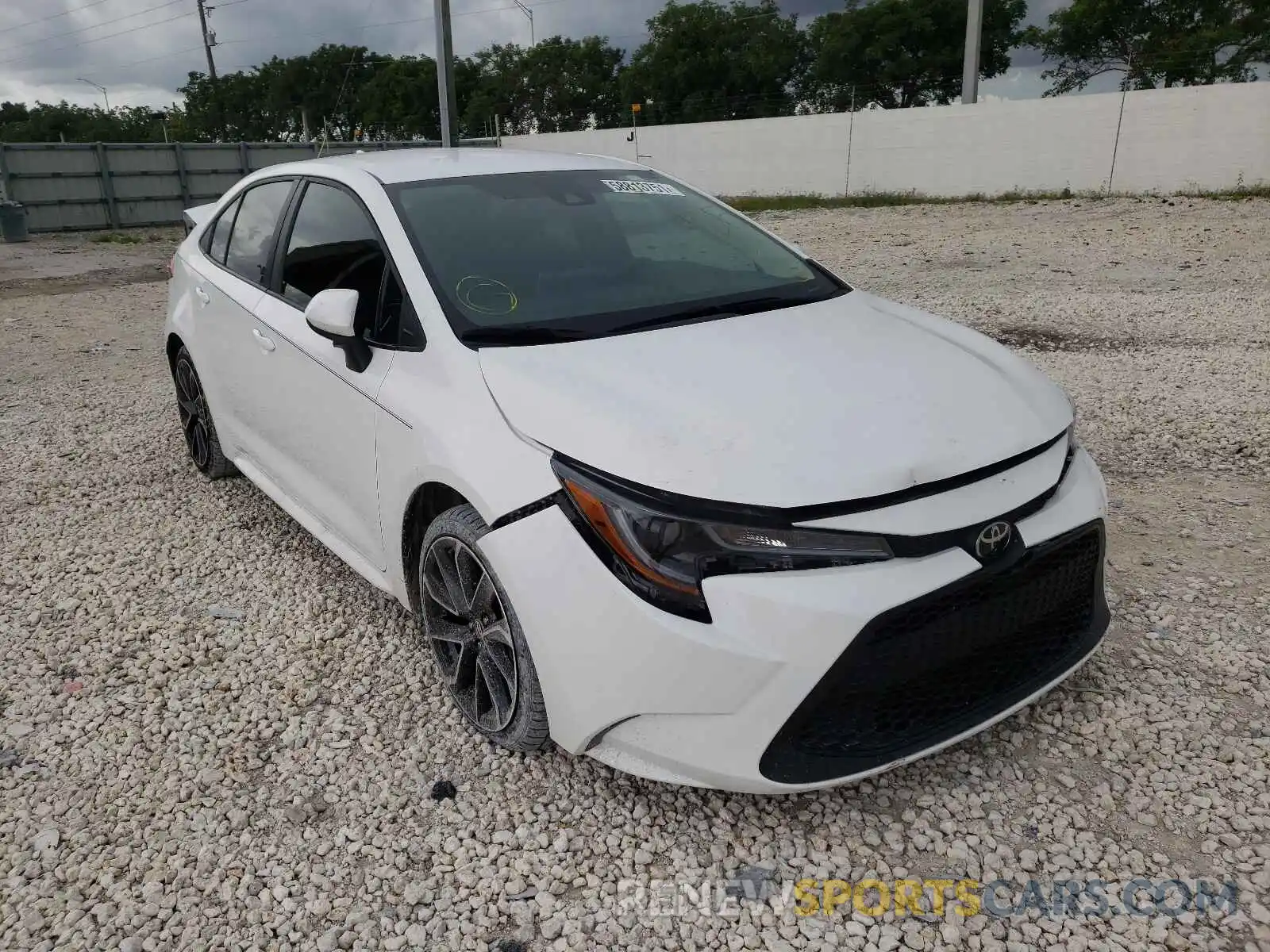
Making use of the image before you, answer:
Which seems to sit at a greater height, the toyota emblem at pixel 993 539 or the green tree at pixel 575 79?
the green tree at pixel 575 79

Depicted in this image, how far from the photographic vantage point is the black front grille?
2113 millimetres

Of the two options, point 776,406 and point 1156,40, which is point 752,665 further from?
point 1156,40

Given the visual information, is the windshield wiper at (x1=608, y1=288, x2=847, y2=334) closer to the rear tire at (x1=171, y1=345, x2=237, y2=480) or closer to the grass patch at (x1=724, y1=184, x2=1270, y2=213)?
the rear tire at (x1=171, y1=345, x2=237, y2=480)

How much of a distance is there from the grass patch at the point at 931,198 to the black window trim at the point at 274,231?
14641 mm

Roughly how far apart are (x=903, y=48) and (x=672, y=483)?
47.9 m

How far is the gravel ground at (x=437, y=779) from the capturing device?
221cm

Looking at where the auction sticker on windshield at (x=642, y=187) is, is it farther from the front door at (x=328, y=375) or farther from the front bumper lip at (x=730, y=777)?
the front bumper lip at (x=730, y=777)

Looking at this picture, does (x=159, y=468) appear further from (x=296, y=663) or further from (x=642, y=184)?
(x=642, y=184)

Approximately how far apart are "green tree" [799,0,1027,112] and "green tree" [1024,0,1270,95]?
256 cm

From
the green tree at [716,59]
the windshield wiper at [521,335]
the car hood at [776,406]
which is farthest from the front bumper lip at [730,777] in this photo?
the green tree at [716,59]

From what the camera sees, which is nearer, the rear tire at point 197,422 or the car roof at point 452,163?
the car roof at point 452,163

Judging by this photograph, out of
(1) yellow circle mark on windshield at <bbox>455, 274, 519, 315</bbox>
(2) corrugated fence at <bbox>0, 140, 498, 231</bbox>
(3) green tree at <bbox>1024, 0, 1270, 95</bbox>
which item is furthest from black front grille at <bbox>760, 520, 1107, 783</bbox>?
(3) green tree at <bbox>1024, 0, 1270, 95</bbox>

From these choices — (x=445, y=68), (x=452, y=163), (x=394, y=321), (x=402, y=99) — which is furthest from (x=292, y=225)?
(x=402, y=99)

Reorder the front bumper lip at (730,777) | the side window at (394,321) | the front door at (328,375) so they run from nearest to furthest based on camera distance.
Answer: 1. the front bumper lip at (730,777)
2. the side window at (394,321)
3. the front door at (328,375)
